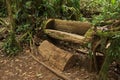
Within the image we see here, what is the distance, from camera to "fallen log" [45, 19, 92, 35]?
20.6ft

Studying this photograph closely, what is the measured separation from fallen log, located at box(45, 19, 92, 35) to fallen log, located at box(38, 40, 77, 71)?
1.90 ft

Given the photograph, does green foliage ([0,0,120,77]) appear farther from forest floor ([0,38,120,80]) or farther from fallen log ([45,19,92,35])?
fallen log ([45,19,92,35])

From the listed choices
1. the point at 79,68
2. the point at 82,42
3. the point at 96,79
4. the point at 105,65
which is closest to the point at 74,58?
the point at 79,68

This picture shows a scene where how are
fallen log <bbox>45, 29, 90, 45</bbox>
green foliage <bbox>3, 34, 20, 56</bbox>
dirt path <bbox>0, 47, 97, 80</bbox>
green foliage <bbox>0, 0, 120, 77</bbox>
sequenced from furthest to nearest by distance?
green foliage <bbox>0, 0, 120, 77</bbox> < green foliage <bbox>3, 34, 20, 56</bbox> < dirt path <bbox>0, 47, 97, 80</bbox> < fallen log <bbox>45, 29, 90, 45</bbox>

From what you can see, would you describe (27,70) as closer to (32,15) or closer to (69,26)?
(69,26)

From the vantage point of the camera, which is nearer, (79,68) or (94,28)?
(94,28)

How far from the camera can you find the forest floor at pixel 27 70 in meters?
5.81

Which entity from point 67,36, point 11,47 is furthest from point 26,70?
point 67,36

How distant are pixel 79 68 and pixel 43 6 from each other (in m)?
3.14

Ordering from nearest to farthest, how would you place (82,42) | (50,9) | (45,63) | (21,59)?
(82,42), (45,63), (21,59), (50,9)

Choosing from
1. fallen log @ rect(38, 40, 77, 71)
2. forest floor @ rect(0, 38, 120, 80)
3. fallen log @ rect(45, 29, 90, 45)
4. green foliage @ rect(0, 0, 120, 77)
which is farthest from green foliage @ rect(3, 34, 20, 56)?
fallen log @ rect(45, 29, 90, 45)

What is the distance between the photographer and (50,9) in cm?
830

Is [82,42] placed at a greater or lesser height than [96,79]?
greater

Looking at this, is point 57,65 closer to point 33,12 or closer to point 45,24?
point 45,24
